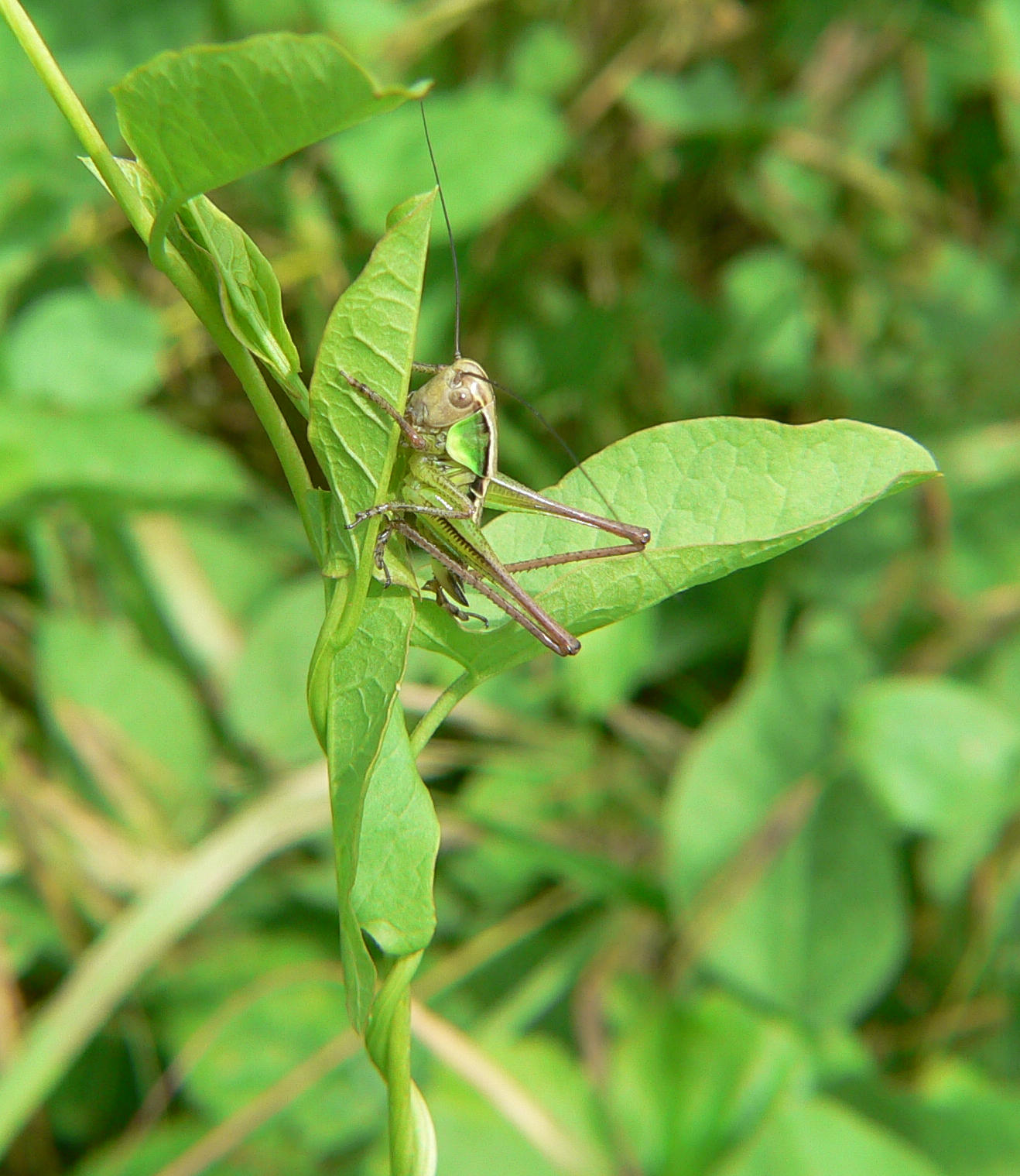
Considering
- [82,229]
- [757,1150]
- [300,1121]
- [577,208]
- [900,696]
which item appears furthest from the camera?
[577,208]

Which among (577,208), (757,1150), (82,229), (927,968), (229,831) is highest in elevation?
(82,229)

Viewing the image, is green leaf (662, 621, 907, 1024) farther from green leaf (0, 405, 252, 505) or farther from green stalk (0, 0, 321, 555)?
green stalk (0, 0, 321, 555)

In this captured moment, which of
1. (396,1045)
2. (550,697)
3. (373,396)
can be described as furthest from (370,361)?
(550,697)

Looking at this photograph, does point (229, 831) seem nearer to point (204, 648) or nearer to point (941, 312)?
point (204, 648)

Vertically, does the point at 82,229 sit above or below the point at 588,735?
above

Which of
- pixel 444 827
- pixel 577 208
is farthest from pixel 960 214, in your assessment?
pixel 444 827

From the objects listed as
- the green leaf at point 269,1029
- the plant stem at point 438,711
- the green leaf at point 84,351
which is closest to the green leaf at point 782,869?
the green leaf at point 269,1029

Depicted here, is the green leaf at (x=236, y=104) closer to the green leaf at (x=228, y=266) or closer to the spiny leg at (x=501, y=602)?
the green leaf at (x=228, y=266)
